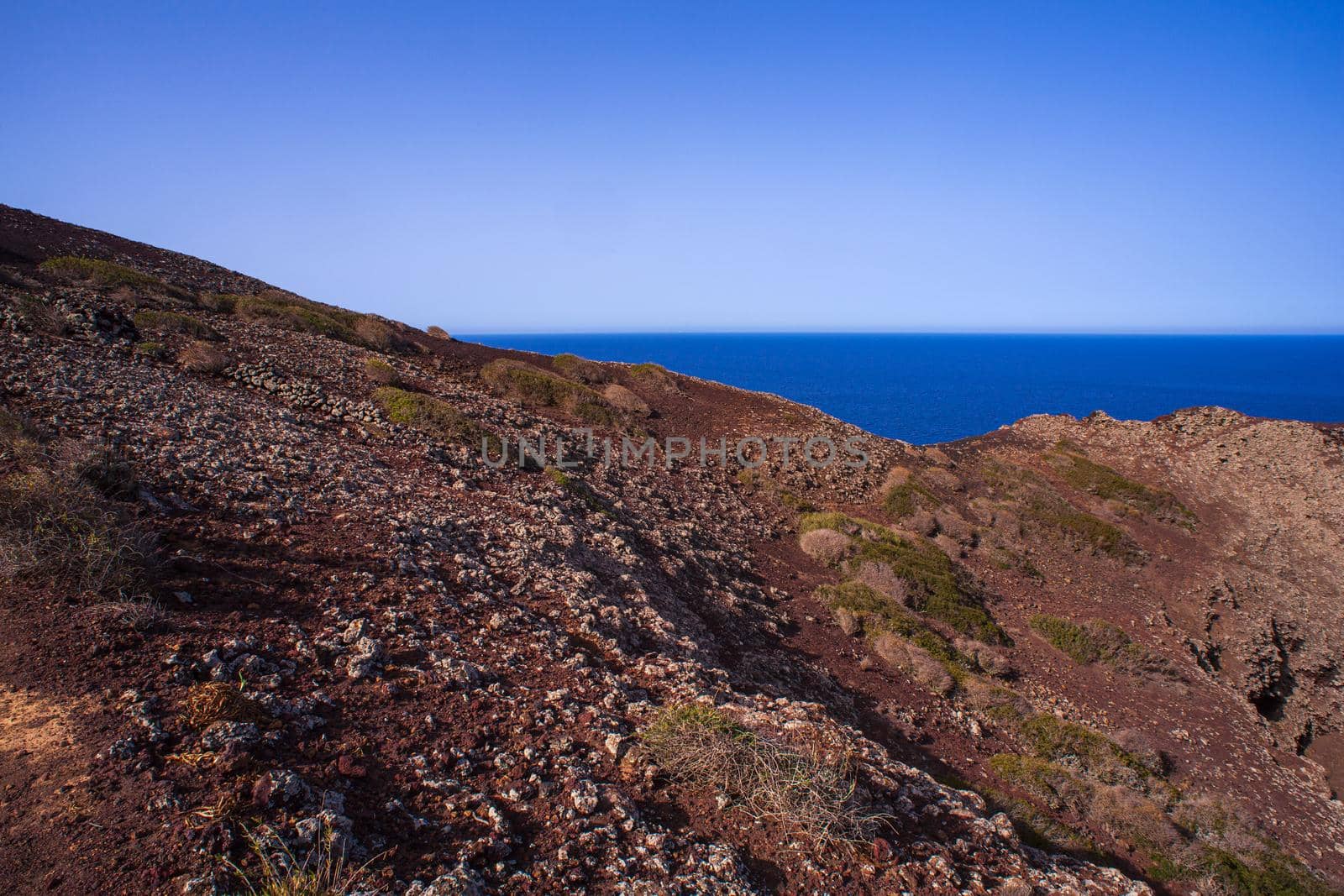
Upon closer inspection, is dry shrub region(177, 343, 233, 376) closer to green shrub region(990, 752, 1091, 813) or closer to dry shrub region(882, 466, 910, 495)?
green shrub region(990, 752, 1091, 813)

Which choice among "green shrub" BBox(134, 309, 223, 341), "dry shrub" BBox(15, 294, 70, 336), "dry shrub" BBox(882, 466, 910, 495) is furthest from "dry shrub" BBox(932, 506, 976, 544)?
"dry shrub" BBox(15, 294, 70, 336)

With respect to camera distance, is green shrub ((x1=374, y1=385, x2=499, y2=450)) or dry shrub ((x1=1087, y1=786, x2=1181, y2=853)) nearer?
dry shrub ((x1=1087, y1=786, x2=1181, y2=853))

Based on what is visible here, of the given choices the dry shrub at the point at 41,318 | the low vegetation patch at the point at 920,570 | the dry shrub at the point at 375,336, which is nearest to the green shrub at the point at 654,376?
the low vegetation patch at the point at 920,570

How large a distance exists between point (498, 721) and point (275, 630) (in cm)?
283

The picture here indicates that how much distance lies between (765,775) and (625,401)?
21759mm

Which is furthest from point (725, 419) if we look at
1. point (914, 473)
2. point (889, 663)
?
point (889, 663)

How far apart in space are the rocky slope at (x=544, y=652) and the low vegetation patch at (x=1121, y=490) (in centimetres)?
319

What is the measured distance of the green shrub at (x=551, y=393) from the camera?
24.6m

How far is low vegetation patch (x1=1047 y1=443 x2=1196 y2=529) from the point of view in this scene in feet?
98.1

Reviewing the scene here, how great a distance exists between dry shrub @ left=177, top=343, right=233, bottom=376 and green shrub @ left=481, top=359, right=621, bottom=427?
9631 mm

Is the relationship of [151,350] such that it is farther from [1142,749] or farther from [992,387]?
[992,387]

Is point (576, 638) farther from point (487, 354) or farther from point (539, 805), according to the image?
point (487, 354)

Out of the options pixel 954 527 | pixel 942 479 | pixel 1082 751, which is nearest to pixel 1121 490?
pixel 942 479

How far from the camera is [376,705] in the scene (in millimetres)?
6293
